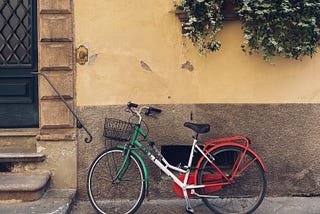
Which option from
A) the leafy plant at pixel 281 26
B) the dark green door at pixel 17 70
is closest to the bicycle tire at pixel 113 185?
the dark green door at pixel 17 70

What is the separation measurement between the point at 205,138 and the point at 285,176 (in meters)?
1.14

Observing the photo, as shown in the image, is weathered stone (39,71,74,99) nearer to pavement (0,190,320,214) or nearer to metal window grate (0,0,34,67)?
metal window grate (0,0,34,67)

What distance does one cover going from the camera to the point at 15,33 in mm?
5199

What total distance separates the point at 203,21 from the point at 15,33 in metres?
2.52

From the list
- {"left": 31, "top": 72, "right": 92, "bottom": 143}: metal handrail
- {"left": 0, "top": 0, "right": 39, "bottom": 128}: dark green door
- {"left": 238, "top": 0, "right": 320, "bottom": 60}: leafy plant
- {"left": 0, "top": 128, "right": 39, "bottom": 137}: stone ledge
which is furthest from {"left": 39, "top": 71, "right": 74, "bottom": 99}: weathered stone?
{"left": 238, "top": 0, "right": 320, "bottom": 60}: leafy plant

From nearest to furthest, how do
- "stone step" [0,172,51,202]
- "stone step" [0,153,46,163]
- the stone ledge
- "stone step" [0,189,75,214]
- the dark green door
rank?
"stone step" [0,189,75,214], "stone step" [0,172,51,202], "stone step" [0,153,46,163], the stone ledge, the dark green door

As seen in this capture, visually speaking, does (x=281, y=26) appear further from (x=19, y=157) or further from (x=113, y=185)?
(x=19, y=157)

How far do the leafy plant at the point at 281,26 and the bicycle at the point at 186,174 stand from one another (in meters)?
1.16

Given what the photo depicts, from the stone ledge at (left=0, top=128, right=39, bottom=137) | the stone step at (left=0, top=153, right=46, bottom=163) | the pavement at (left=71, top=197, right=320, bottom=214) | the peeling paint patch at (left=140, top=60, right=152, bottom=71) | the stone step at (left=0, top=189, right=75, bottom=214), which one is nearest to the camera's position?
the stone step at (left=0, top=189, right=75, bottom=214)

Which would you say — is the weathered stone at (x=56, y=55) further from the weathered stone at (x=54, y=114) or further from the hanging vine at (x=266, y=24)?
the hanging vine at (x=266, y=24)

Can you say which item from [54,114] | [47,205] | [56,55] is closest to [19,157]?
[54,114]

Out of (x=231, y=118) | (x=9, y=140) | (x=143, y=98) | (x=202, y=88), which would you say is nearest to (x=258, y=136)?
(x=231, y=118)

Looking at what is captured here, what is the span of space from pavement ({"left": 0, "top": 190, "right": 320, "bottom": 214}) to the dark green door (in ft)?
3.81

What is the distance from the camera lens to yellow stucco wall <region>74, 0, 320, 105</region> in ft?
15.9
